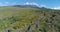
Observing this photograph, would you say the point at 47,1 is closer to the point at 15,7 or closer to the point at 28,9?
the point at 28,9

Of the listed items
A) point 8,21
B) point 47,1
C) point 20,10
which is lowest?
point 8,21

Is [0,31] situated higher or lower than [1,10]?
lower

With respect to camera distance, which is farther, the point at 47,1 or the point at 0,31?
the point at 47,1

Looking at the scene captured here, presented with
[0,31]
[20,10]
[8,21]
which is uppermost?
[20,10]

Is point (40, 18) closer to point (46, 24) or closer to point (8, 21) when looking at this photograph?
point (46, 24)

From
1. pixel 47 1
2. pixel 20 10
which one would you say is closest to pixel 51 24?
pixel 47 1

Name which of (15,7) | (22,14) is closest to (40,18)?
(22,14)
